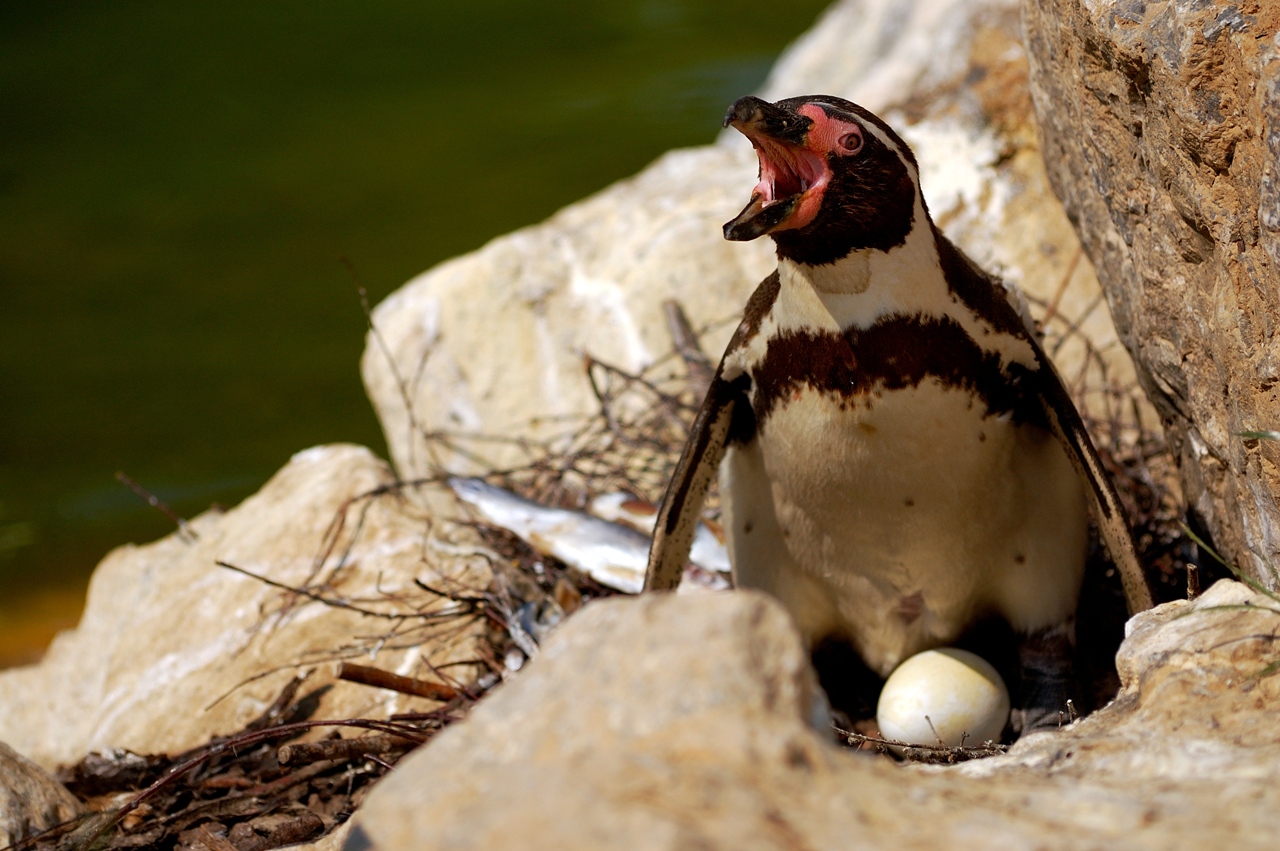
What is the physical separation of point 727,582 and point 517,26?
9.27 meters

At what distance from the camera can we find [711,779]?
4.02ft

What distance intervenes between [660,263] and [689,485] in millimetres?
1705

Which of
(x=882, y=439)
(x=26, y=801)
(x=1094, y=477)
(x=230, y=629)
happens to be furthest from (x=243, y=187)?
(x=1094, y=477)

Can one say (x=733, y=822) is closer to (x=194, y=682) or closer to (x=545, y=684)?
(x=545, y=684)

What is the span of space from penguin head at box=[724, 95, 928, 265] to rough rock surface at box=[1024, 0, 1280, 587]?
0.42 meters

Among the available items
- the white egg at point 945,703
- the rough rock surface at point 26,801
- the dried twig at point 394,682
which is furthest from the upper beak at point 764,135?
the rough rock surface at point 26,801

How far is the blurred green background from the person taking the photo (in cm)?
709

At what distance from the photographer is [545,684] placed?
1383mm

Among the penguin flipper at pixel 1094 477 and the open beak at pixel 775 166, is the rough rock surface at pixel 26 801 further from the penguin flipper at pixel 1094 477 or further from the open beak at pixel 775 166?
the penguin flipper at pixel 1094 477

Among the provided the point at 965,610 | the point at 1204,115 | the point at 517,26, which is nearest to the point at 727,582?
the point at 965,610

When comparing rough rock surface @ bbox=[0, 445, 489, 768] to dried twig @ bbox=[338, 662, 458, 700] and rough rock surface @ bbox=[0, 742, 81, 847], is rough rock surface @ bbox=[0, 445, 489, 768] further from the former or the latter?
rough rock surface @ bbox=[0, 742, 81, 847]

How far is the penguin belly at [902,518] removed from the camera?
2.34 meters

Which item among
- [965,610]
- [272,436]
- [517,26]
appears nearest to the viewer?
[965,610]

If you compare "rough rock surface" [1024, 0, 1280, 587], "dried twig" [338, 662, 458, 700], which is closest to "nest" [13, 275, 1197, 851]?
"dried twig" [338, 662, 458, 700]
